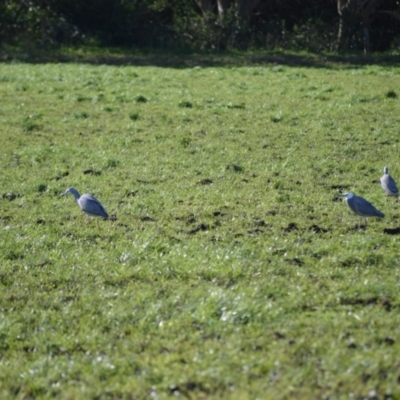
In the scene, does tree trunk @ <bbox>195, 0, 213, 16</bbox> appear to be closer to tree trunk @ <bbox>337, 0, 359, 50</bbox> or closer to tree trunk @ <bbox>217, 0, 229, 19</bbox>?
tree trunk @ <bbox>217, 0, 229, 19</bbox>

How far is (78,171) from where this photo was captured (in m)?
14.8

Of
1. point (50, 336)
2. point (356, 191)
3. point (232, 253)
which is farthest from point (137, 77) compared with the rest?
point (50, 336)

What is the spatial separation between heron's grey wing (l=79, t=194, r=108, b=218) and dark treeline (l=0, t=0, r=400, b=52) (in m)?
26.9

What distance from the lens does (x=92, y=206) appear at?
37.1 ft

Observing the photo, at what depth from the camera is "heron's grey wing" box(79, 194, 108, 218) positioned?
37.1ft

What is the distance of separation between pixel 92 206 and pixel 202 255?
221 centimetres

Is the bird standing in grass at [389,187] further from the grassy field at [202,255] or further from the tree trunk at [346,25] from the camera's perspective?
the tree trunk at [346,25]

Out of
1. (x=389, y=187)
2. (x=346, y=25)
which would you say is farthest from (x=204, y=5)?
(x=389, y=187)

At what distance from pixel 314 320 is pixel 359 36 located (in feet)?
102

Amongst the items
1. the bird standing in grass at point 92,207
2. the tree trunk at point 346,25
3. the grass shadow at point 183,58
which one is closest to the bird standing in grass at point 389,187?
the bird standing in grass at point 92,207

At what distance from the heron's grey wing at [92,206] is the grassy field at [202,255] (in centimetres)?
22

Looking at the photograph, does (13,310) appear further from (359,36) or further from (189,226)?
(359,36)

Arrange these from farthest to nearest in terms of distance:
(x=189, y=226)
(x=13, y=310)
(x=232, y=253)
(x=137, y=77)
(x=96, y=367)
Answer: (x=137, y=77) < (x=189, y=226) < (x=232, y=253) < (x=13, y=310) < (x=96, y=367)

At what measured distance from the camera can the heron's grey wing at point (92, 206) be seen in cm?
1130
